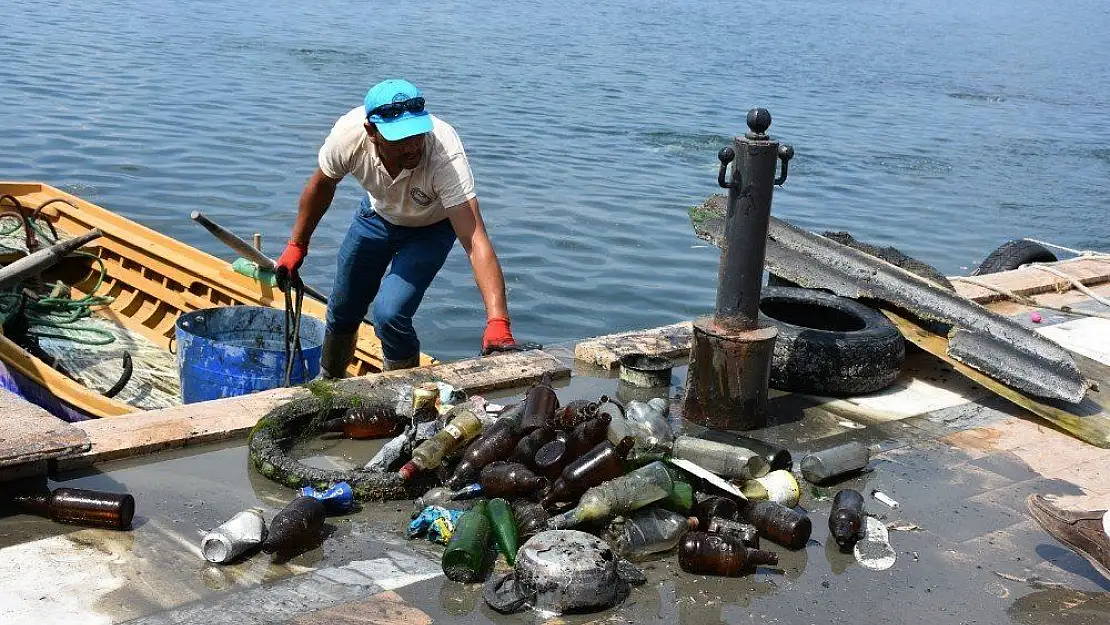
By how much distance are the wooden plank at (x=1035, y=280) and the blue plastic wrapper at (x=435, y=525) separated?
540 centimetres

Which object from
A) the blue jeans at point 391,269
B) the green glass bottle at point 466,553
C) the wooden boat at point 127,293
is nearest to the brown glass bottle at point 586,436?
the green glass bottle at point 466,553

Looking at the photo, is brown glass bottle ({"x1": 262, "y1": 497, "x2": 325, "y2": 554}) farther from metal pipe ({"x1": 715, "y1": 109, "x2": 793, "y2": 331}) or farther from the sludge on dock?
metal pipe ({"x1": 715, "y1": 109, "x2": 793, "y2": 331})

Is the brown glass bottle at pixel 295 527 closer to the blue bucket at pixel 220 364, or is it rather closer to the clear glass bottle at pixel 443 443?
the clear glass bottle at pixel 443 443

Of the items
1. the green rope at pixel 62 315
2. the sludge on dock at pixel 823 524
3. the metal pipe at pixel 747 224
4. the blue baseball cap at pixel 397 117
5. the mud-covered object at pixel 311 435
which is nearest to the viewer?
the sludge on dock at pixel 823 524

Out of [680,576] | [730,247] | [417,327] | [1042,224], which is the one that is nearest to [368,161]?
[730,247]

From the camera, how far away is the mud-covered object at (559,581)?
4.07 metres

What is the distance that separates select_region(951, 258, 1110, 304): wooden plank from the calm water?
4.40m

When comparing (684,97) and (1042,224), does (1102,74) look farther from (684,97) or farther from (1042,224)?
(1042,224)

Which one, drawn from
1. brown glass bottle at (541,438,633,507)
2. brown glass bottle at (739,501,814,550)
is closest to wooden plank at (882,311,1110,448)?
brown glass bottle at (739,501,814,550)

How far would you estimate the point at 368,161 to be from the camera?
6.56 metres

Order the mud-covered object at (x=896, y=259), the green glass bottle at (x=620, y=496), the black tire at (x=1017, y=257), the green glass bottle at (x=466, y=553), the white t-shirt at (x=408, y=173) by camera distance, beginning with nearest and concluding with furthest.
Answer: the green glass bottle at (x=466, y=553) → the green glass bottle at (x=620, y=496) → the white t-shirt at (x=408, y=173) → the mud-covered object at (x=896, y=259) → the black tire at (x=1017, y=257)

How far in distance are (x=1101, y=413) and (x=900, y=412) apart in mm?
1162

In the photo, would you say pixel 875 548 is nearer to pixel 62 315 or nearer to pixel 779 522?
pixel 779 522

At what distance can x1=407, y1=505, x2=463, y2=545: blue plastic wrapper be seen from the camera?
4.50 meters
